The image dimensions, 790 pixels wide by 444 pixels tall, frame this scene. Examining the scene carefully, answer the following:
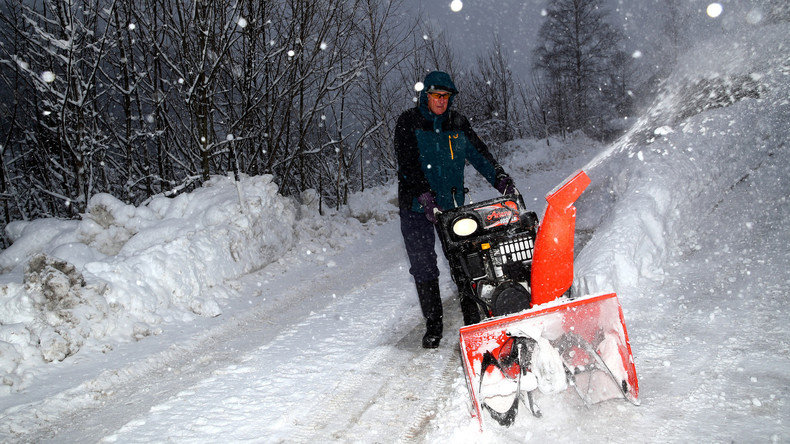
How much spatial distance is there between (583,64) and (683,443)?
3532 centimetres

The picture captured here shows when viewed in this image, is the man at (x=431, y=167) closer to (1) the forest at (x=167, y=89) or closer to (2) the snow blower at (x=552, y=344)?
(2) the snow blower at (x=552, y=344)

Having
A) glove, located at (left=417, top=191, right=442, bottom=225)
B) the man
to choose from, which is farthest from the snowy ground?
glove, located at (left=417, top=191, right=442, bottom=225)

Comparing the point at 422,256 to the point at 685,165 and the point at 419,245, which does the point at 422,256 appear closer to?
the point at 419,245

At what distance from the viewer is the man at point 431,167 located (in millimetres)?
3539

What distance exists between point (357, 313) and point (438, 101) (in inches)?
91.6

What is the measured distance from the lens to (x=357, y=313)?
4680mm

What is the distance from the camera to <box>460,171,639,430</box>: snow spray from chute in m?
2.45

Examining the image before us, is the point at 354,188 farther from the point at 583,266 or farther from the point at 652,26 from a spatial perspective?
the point at 652,26

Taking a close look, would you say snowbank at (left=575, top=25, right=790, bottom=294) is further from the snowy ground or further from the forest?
the forest

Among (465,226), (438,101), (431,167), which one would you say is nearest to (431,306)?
(465,226)

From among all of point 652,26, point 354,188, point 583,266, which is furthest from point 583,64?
point 583,266

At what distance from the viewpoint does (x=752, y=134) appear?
6320 millimetres

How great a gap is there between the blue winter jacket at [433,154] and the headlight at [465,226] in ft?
1.35

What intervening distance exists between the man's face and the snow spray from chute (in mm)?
1745
